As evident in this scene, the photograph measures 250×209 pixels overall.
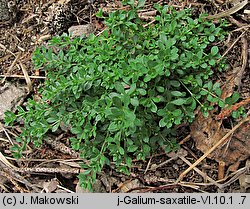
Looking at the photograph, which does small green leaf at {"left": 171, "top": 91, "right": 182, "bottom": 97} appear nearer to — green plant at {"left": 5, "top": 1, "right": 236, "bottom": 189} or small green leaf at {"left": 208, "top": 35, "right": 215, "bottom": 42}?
green plant at {"left": 5, "top": 1, "right": 236, "bottom": 189}

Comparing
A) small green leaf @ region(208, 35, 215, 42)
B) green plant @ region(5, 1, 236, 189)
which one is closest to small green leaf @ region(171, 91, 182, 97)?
green plant @ region(5, 1, 236, 189)

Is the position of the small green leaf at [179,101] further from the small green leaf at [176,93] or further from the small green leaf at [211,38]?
the small green leaf at [211,38]

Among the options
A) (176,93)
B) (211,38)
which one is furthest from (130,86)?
(211,38)

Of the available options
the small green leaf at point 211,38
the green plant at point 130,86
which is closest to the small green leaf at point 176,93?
the green plant at point 130,86

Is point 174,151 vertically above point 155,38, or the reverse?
point 155,38

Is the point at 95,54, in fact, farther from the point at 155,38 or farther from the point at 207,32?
the point at 207,32

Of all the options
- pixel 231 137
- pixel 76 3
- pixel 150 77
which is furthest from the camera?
pixel 76 3

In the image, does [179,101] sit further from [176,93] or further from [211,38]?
[211,38]

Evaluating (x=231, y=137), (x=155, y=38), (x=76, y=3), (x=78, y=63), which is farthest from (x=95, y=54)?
(x=231, y=137)

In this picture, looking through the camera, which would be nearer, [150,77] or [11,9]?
[150,77]

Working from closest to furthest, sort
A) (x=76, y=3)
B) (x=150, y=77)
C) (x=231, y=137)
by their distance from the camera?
1. (x=150, y=77)
2. (x=231, y=137)
3. (x=76, y=3)

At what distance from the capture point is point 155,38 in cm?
240

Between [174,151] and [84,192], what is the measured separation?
1.77ft

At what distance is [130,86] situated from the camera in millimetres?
2137
